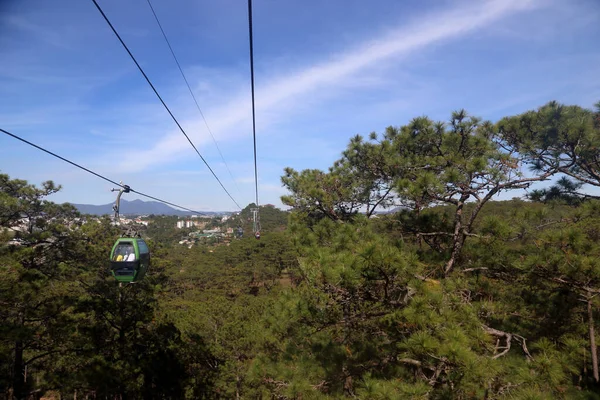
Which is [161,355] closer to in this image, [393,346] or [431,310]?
[393,346]

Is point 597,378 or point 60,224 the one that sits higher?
point 60,224

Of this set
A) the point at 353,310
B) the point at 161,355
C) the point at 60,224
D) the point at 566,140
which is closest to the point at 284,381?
the point at 353,310

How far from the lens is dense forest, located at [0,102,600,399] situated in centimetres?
291

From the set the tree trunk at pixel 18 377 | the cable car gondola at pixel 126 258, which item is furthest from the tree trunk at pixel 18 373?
the cable car gondola at pixel 126 258

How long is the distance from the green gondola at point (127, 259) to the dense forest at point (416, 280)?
2.35 meters

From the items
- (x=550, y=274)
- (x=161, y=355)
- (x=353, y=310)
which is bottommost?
(x=161, y=355)

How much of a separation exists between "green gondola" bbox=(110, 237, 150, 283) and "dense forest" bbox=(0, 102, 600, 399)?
2.35 meters

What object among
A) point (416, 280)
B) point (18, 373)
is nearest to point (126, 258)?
point (416, 280)

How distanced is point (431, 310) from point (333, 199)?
366 centimetres

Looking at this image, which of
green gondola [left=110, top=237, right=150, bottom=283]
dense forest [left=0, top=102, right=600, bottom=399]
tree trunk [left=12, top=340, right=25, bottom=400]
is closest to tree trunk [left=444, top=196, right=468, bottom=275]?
dense forest [left=0, top=102, right=600, bottom=399]

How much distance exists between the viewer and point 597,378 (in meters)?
2.82

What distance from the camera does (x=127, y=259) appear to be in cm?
478

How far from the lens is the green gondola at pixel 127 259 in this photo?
4.77 metres

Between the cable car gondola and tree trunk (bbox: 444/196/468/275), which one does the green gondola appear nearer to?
the cable car gondola
